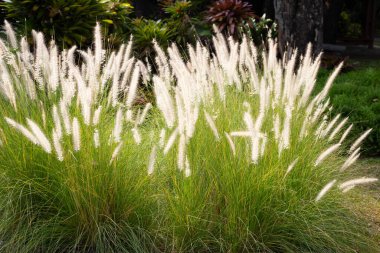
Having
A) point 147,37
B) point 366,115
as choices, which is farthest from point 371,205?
point 147,37

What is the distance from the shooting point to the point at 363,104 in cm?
748

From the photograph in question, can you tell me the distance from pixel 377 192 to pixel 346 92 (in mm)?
2868

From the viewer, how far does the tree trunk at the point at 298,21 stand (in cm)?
866

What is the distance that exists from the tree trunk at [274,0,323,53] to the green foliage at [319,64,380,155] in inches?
28.1

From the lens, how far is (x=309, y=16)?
8688 millimetres

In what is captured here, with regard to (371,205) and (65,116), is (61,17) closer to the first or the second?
(371,205)

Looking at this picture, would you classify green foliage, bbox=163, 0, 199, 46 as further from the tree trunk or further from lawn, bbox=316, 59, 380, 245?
lawn, bbox=316, 59, 380, 245

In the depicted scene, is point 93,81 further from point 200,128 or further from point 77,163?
point 200,128

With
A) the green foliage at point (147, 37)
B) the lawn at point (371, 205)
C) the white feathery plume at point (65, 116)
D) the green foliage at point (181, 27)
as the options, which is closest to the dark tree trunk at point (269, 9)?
the green foliage at point (181, 27)

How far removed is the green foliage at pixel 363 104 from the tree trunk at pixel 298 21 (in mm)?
714

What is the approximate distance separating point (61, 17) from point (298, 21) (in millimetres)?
3342

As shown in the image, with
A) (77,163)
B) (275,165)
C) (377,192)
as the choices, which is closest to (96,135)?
(77,163)

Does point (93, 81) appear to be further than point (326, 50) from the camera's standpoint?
No

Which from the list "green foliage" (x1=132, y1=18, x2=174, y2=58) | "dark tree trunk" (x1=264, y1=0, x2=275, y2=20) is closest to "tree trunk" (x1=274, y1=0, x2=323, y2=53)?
"green foliage" (x1=132, y1=18, x2=174, y2=58)
